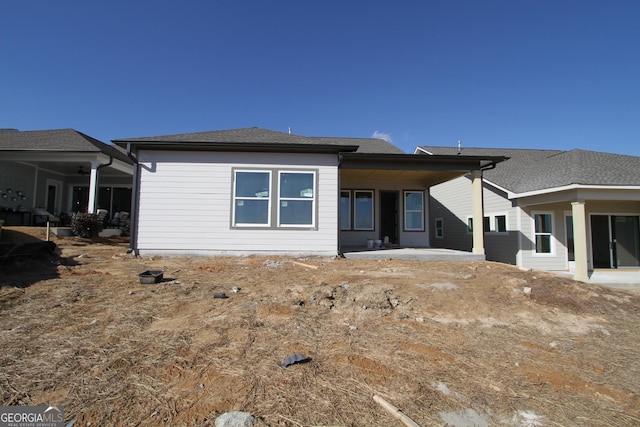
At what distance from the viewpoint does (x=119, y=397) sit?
2.42 metres

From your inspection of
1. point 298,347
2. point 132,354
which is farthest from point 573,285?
point 132,354

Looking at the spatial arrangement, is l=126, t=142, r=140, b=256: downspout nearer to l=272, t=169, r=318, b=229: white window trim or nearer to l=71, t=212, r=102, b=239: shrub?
l=71, t=212, r=102, b=239: shrub

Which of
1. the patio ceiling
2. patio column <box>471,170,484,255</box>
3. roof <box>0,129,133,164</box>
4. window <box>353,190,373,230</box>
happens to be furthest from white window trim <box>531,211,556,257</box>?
roof <box>0,129,133,164</box>

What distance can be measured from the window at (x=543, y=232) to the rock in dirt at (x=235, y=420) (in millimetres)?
13024

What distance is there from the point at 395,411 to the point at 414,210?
11.9m

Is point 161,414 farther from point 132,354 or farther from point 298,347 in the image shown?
point 298,347

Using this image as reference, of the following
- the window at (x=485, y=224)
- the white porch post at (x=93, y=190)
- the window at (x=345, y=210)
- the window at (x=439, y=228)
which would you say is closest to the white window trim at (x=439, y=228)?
the window at (x=439, y=228)

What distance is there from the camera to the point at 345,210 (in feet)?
44.2

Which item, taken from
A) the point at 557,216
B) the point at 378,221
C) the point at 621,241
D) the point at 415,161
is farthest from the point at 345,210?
the point at 621,241

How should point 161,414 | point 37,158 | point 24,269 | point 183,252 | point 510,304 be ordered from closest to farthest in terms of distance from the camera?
point 161,414, point 510,304, point 24,269, point 183,252, point 37,158

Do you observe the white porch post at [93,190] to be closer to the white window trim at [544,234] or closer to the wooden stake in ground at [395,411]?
the wooden stake in ground at [395,411]

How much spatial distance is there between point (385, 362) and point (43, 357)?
3.31m

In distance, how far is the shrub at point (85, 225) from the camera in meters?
10.8

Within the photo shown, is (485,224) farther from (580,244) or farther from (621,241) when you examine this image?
(621,241)
